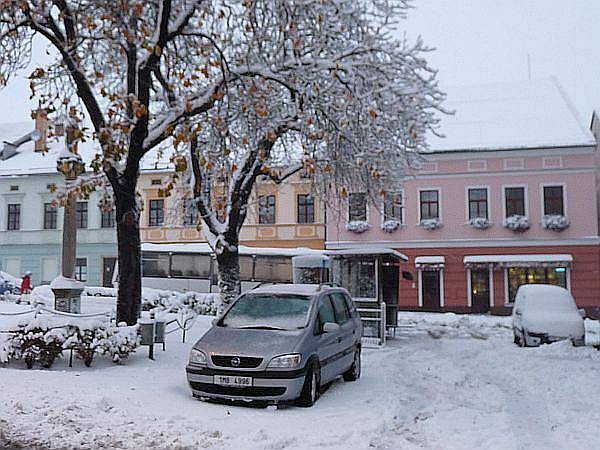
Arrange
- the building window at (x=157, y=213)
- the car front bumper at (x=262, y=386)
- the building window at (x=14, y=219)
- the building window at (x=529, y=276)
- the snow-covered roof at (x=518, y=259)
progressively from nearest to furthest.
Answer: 1. the car front bumper at (x=262, y=386)
2. the snow-covered roof at (x=518, y=259)
3. the building window at (x=529, y=276)
4. the building window at (x=157, y=213)
5. the building window at (x=14, y=219)

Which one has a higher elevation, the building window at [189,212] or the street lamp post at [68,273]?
the building window at [189,212]

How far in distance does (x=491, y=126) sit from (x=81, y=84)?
1140 inches

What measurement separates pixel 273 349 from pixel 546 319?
1204 centimetres

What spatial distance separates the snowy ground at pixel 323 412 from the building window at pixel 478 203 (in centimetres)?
2286

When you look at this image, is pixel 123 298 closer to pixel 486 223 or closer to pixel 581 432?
pixel 581 432

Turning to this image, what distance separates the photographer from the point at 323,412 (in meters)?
9.44

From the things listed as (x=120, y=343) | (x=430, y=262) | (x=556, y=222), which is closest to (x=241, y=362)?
(x=120, y=343)

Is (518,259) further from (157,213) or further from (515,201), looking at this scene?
(157,213)

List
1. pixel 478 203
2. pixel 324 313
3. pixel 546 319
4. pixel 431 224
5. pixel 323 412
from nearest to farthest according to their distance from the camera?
pixel 323 412, pixel 324 313, pixel 546 319, pixel 478 203, pixel 431 224

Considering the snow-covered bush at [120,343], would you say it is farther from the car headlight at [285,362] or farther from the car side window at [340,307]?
the car headlight at [285,362]

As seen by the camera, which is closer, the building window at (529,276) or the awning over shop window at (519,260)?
the awning over shop window at (519,260)

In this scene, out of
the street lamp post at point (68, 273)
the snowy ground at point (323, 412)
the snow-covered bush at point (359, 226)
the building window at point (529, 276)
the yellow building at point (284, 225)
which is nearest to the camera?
the snowy ground at point (323, 412)

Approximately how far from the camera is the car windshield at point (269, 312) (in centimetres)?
1061

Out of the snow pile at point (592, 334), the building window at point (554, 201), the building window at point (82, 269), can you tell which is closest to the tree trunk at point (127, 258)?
the snow pile at point (592, 334)
